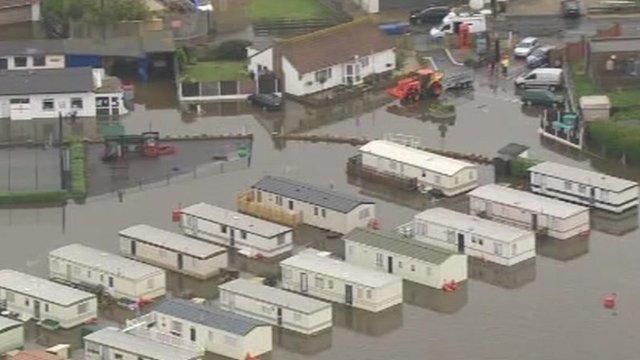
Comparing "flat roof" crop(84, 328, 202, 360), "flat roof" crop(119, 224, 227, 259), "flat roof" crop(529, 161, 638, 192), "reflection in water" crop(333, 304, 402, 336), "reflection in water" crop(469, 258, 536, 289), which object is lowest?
"reflection in water" crop(333, 304, 402, 336)

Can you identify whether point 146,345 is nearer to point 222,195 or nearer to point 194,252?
point 194,252

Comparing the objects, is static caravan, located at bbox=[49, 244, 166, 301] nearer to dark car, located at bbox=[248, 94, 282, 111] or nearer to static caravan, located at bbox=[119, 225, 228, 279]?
static caravan, located at bbox=[119, 225, 228, 279]

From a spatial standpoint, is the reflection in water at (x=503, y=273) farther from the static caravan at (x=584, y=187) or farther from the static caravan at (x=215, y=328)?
the static caravan at (x=215, y=328)

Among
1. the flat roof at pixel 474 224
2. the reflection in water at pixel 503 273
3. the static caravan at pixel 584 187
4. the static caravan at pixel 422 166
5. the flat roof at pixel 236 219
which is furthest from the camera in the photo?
the static caravan at pixel 422 166

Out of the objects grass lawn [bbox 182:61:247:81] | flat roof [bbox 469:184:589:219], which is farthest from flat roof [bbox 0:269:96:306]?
grass lawn [bbox 182:61:247:81]

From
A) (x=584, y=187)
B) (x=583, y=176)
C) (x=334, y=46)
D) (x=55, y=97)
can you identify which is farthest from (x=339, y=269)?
(x=334, y=46)

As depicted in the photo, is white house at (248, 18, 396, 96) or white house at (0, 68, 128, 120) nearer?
white house at (0, 68, 128, 120)

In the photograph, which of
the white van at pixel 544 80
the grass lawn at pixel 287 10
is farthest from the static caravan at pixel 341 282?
the grass lawn at pixel 287 10

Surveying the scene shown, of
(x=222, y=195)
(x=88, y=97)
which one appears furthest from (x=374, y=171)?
(x=88, y=97)
